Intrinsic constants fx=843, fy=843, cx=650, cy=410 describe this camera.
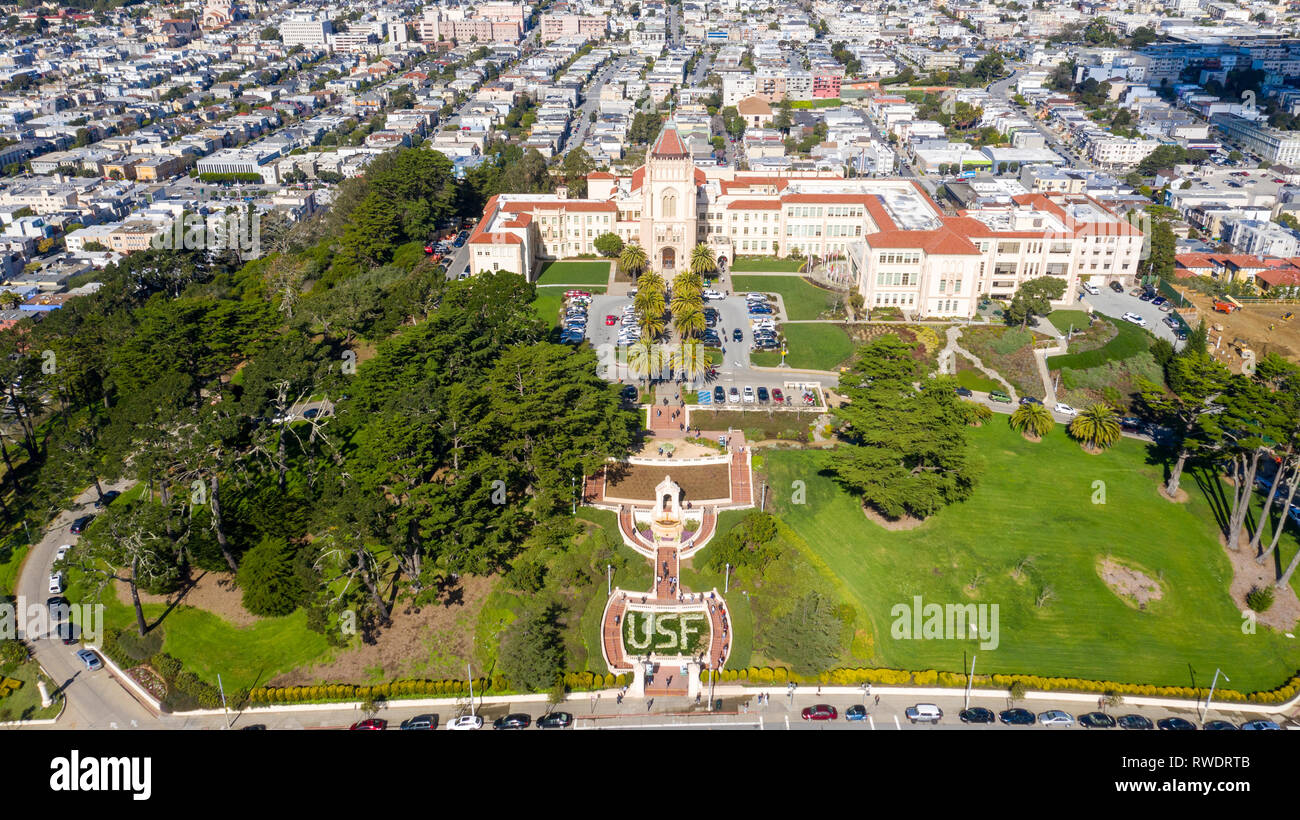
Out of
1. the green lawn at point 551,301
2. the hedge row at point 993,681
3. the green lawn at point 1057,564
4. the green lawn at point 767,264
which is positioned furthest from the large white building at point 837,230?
the hedge row at point 993,681

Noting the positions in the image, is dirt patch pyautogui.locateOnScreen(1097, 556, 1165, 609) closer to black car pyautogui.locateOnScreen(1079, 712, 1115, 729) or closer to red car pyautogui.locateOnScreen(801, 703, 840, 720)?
black car pyautogui.locateOnScreen(1079, 712, 1115, 729)

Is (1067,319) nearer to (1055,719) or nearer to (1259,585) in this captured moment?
(1259,585)

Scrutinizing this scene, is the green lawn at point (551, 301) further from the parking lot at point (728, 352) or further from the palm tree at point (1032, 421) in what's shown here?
the palm tree at point (1032, 421)

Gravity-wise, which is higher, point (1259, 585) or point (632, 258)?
point (632, 258)

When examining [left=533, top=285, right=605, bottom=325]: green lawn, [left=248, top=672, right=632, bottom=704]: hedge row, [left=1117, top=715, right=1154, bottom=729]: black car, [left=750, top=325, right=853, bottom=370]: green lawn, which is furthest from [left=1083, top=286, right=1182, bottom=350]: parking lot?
[left=248, top=672, right=632, bottom=704]: hedge row

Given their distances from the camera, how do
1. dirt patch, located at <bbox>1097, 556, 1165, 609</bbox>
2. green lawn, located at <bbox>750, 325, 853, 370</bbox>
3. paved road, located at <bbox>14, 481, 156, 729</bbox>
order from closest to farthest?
1. paved road, located at <bbox>14, 481, 156, 729</bbox>
2. dirt patch, located at <bbox>1097, 556, 1165, 609</bbox>
3. green lawn, located at <bbox>750, 325, 853, 370</bbox>

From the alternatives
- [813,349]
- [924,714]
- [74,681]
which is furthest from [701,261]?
[74,681]

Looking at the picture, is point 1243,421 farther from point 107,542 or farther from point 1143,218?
point 107,542
